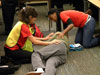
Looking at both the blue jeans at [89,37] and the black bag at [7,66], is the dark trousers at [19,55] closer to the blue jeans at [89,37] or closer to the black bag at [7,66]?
the black bag at [7,66]

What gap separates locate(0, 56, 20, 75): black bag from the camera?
2709 mm

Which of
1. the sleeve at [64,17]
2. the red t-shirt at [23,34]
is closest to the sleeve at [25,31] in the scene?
the red t-shirt at [23,34]

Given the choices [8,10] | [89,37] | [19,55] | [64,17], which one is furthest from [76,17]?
[8,10]

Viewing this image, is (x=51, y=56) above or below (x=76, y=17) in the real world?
below

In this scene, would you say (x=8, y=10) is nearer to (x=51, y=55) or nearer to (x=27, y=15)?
(x=27, y=15)

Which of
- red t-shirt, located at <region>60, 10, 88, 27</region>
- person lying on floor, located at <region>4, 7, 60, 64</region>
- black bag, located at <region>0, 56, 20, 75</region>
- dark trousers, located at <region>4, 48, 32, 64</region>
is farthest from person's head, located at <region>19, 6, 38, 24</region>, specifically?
red t-shirt, located at <region>60, 10, 88, 27</region>

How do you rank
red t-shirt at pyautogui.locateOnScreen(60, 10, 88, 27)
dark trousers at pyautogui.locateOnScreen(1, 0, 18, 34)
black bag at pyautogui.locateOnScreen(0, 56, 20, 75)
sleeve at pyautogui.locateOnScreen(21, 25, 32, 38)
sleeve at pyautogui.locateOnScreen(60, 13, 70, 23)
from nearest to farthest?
black bag at pyautogui.locateOnScreen(0, 56, 20, 75)
sleeve at pyautogui.locateOnScreen(21, 25, 32, 38)
sleeve at pyautogui.locateOnScreen(60, 13, 70, 23)
red t-shirt at pyautogui.locateOnScreen(60, 10, 88, 27)
dark trousers at pyautogui.locateOnScreen(1, 0, 18, 34)

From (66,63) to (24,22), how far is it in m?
0.70

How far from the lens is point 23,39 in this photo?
10.1 feet

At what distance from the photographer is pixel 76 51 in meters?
3.50

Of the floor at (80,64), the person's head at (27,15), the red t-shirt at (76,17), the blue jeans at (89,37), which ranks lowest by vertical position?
the floor at (80,64)

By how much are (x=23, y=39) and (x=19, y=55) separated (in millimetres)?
198

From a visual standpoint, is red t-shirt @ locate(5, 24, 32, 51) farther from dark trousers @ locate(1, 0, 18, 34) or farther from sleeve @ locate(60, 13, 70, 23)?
dark trousers @ locate(1, 0, 18, 34)

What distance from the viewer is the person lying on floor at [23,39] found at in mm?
2990
